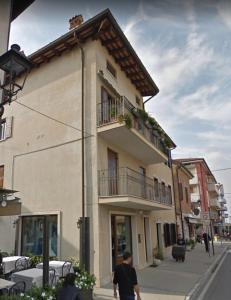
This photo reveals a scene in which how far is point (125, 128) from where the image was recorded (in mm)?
11531

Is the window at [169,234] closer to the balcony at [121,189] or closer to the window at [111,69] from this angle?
the balcony at [121,189]

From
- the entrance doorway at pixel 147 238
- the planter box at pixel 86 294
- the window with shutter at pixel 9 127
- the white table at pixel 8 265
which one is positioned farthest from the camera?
the entrance doorway at pixel 147 238

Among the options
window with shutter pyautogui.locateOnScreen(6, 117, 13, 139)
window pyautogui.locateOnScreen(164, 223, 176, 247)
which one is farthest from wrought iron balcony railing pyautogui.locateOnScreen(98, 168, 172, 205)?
window pyautogui.locateOnScreen(164, 223, 176, 247)

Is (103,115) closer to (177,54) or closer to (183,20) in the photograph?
(177,54)

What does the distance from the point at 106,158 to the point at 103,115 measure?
186 cm

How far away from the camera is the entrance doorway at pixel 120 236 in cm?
1222

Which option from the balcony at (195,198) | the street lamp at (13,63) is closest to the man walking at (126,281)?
the street lamp at (13,63)

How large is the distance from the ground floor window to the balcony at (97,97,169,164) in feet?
13.9

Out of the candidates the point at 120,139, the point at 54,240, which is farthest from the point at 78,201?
the point at 120,139

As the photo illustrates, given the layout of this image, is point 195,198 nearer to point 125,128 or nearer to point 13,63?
point 125,128

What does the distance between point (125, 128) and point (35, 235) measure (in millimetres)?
5994

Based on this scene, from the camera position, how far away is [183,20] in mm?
2533

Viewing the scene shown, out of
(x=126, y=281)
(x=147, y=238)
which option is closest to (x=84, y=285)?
(x=126, y=281)

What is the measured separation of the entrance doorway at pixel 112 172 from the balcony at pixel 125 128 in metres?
0.60
